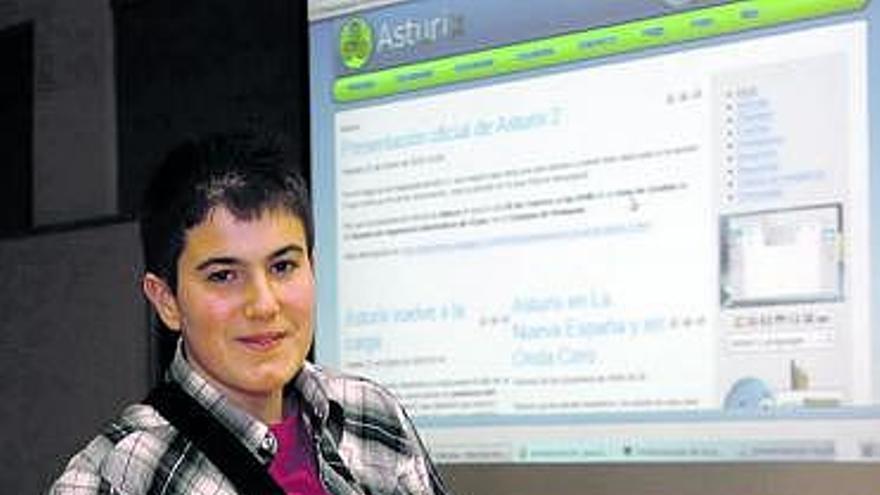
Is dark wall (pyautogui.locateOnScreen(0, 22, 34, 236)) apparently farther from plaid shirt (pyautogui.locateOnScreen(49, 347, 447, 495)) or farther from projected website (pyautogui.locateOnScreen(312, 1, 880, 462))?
plaid shirt (pyautogui.locateOnScreen(49, 347, 447, 495))

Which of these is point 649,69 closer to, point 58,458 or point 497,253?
point 497,253

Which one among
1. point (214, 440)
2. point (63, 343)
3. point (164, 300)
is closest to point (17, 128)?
point (63, 343)

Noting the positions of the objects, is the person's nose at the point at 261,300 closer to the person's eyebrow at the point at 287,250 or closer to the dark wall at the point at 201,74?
the person's eyebrow at the point at 287,250

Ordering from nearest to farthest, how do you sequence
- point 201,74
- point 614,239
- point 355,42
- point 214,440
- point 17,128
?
point 214,440 < point 614,239 < point 355,42 < point 201,74 < point 17,128

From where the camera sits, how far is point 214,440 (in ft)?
3.27

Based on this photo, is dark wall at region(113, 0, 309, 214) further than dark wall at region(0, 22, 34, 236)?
No

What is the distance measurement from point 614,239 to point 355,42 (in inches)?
15.2

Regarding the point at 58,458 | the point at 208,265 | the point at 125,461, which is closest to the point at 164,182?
the point at 208,265

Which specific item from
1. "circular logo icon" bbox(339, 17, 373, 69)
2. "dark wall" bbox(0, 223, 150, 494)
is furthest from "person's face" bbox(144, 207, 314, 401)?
"dark wall" bbox(0, 223, 150, 494)

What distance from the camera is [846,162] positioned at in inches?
41.3

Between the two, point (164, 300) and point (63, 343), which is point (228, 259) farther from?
point (63, 343)

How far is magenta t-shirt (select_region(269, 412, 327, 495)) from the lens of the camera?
1.04m

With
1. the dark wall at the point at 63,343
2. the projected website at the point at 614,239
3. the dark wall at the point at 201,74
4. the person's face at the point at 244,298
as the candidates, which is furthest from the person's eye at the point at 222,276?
the dark wall at the point at 63,343

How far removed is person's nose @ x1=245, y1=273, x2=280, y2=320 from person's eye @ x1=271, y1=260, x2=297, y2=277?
0.01 meters
